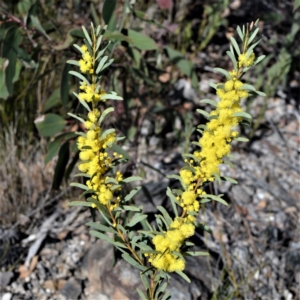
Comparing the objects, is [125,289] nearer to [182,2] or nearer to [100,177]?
[100,177]

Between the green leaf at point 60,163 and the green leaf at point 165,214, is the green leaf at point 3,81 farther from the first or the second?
the green leaf at point 165,214

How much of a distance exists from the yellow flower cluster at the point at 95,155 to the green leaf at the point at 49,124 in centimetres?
84

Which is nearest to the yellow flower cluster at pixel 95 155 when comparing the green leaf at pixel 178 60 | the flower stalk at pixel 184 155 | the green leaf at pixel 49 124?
the flower stalk at pixel 184 155

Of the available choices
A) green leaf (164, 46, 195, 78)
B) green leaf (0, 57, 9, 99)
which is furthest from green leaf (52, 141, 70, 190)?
green leaf (164, 46, 195, 78)

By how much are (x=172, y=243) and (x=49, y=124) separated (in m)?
1.00

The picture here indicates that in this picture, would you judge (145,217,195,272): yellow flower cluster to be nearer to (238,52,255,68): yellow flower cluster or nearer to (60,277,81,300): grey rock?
(238,52,255,68): yellow flower cluster

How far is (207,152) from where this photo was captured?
3.26 feet

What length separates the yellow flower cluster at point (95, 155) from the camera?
3.32ft

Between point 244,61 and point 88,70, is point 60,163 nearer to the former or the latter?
point 88,70

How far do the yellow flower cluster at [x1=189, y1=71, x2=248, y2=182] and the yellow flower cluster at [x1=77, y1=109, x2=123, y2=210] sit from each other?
7.9 inches

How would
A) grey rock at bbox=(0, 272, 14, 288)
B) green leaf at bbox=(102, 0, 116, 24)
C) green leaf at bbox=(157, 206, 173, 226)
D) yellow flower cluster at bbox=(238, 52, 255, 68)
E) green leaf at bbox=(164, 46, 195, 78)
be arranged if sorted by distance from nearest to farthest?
yellow flower cluster at bbox=(238, 52, 255, 68), green leaf at bbox=(157, 206, 173, 226), green leaf at bbox=(102, 0, 116, 24), grey rock at bbox=(0, 272, 14, 288), green leaf at bbox=(164, 46, 195, 78)

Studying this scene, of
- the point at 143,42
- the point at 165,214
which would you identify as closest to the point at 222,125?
the point at 165,214

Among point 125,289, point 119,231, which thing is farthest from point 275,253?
point 119,231

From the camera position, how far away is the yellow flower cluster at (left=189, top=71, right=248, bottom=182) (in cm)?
96
